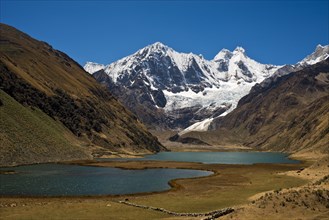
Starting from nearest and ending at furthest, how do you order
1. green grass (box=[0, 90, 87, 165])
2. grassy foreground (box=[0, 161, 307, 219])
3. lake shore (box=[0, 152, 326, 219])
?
grassy foreground (box=[0, 161, 307, 219]) < lake shore (box=[0, 152, 326, 219]) < green grass (box=[0, 90, 87, 165])

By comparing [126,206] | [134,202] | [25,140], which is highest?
[25,140]

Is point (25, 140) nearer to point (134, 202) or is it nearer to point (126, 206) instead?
point (134, 202)

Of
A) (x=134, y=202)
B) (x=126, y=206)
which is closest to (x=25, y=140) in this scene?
(x=134, y=202)

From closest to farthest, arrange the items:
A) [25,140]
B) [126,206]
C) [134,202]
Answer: [126,206]
[134,202]
[25,140]

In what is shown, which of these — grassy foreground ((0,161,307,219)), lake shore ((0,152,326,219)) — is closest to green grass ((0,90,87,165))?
lake shore ((0,152,326,219))

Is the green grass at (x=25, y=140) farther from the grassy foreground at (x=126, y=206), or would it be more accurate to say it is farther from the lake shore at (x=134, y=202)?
the grassy foreground at (x=126, y=206)

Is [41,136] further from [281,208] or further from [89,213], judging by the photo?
[281,208]

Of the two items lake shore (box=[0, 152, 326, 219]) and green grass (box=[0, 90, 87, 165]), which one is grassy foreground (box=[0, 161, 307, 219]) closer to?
lake shore (box=[0, 152, 326, 219])

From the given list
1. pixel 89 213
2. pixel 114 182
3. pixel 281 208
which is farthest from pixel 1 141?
pixel 281 208

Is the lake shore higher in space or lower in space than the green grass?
lower
